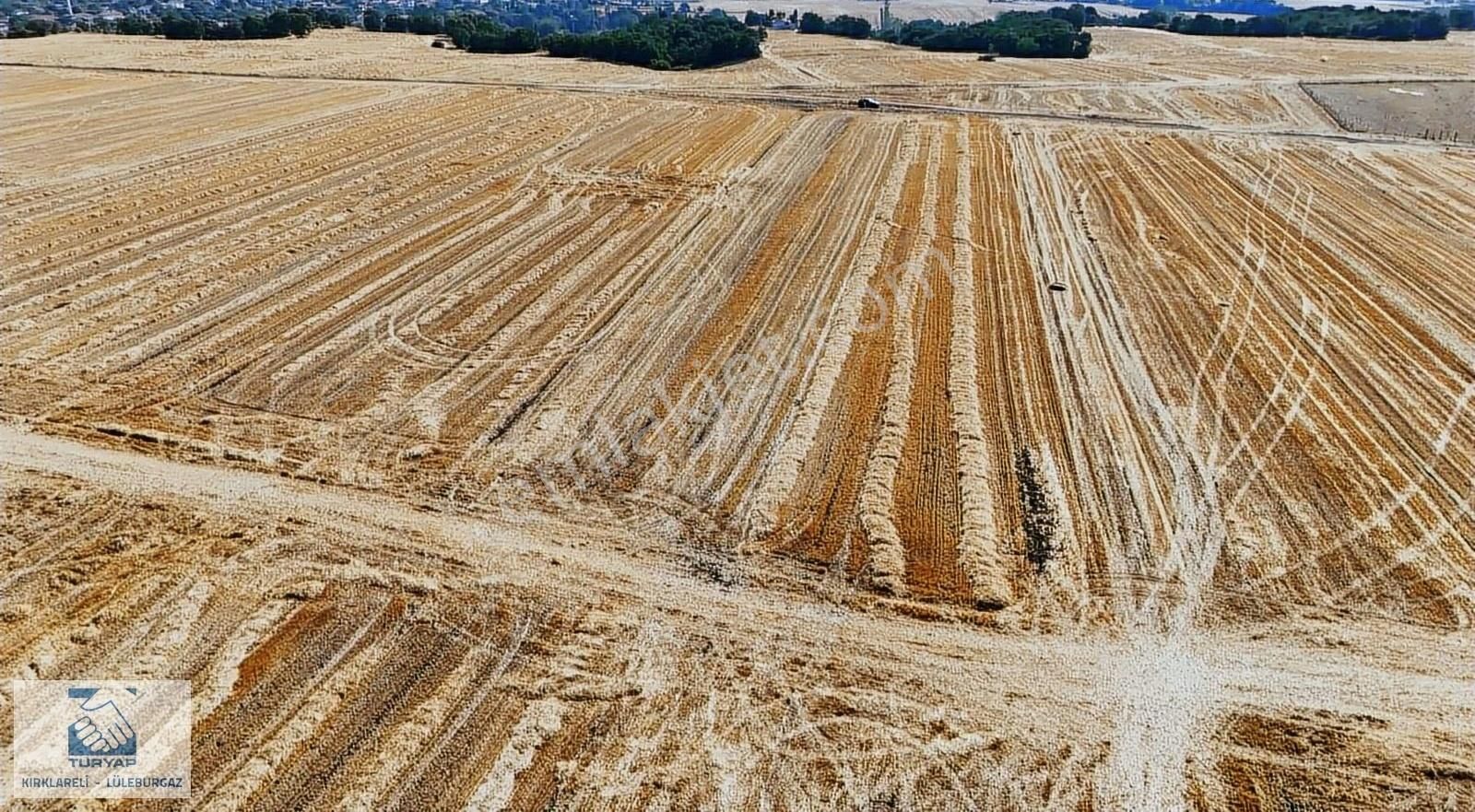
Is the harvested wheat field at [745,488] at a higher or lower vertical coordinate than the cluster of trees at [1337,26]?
lower

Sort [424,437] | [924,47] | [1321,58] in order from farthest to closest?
[924,47]
[1321,58]
[424,437]

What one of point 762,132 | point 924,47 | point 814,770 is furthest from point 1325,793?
point 924,47

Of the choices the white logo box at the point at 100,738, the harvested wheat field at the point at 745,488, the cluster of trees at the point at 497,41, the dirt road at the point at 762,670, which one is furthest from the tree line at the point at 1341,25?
the white logo box at the point at 100,738

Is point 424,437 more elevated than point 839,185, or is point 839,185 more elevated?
point 839,185

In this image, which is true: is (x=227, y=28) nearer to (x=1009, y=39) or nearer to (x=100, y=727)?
(x=1009, y=39)

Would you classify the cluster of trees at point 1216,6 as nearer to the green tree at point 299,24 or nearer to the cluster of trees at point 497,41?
the cluster of trees at point 497,41

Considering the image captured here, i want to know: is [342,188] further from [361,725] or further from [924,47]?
[924,47]
